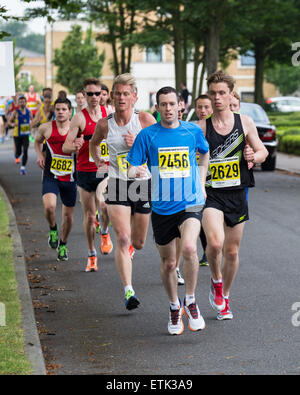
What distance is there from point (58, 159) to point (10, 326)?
4086 millimetres

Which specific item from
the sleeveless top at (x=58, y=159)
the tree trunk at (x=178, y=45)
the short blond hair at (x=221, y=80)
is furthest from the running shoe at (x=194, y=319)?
the tree trunk at (x=178, y=45)

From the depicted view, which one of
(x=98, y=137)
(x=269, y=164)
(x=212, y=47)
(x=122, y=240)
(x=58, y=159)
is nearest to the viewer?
(x=122, y=240)

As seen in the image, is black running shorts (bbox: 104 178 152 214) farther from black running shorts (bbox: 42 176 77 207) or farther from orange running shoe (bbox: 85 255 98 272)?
black running shorts (bbox: 42 176 77 207)

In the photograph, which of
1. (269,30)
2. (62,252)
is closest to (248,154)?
(62,252)

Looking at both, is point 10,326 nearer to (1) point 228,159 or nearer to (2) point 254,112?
(1) point 228,159

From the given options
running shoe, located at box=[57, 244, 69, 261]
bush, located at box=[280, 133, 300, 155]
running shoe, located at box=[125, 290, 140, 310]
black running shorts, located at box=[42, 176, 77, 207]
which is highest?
black running shorts, located at box=[42, 176, 77, 207]

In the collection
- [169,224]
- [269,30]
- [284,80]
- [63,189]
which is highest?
[269,30]

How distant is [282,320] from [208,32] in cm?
2605

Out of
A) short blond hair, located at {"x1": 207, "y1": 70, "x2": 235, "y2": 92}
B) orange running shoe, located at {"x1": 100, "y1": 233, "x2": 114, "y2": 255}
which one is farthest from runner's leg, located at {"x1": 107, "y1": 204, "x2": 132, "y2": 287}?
orange running shoe, located at {"x1": 100, "y1": 233, "x2": 114, "y2": 255}

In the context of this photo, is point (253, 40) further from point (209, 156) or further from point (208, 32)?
point (209, 156)

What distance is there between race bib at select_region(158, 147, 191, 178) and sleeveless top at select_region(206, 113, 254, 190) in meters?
0.62

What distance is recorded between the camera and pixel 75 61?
68.7m

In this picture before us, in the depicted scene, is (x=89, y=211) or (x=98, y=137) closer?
(x=98, y=137)

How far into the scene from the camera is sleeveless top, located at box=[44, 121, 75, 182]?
11109 millimetres
